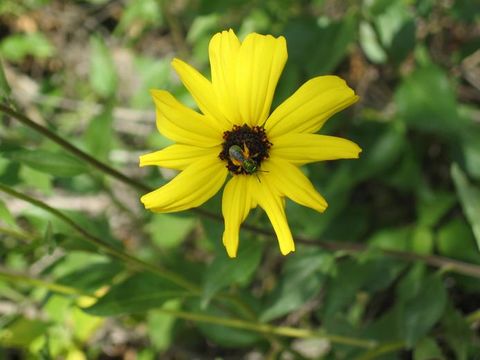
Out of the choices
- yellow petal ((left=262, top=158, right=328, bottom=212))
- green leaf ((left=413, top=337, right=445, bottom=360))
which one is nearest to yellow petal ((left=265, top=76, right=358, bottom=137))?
yellow petal ((left=262, top=158, right=328, bottom=212))

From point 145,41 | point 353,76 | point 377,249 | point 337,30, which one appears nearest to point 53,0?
point 145,41

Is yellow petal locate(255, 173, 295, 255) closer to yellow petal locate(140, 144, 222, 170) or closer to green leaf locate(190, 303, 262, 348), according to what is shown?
yellow petal locate(140, 144, 222, 170)

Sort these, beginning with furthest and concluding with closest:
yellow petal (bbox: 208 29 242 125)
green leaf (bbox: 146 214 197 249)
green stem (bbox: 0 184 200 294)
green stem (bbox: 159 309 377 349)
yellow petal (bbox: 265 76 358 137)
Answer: green leaf (bbox: 146 214 197 249) → green stem (bbox: 159 309 377 349) → green stem (bbox: 0 184 200 294) → yellow petal (bbox: 208 29 242 125) → yellow petal (bbox: 265 76 358 137)

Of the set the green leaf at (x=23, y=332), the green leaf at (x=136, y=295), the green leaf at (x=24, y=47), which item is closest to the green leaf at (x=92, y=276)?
the green leaf at (x=136, y=295)

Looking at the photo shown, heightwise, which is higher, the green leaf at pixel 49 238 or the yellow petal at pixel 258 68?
the yellow petal at pixel 258 68

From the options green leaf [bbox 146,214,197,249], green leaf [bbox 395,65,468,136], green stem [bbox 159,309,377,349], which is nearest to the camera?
green stem [bbox 159,309,377,349]

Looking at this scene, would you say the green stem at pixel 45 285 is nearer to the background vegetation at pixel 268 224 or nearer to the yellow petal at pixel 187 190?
the background vegetation at pixel 268 224
